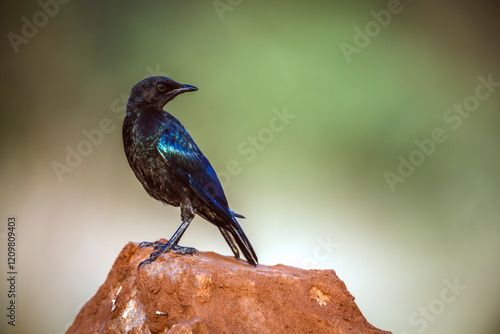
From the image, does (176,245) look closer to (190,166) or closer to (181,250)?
(181,250)

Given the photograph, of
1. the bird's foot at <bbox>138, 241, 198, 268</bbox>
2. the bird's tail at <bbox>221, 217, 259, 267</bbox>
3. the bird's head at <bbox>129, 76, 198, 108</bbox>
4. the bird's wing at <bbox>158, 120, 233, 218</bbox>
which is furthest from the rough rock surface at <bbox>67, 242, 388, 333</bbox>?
the bird's head at <bbox>129, 76, 198, 108</bbox>

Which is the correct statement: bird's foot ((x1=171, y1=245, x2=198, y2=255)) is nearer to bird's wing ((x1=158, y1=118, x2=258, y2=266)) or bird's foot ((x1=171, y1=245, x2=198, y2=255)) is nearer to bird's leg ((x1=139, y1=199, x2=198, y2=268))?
bird's leg ((x1=139, y1=199, x2=198, y2=268))

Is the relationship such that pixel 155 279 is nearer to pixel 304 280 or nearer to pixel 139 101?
pixel 304 280

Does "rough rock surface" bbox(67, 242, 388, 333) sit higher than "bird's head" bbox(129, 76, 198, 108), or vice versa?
"bird's head" bbox(129, 76, 198, 108)

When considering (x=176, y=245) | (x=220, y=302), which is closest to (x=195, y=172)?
(x=176, y=245)

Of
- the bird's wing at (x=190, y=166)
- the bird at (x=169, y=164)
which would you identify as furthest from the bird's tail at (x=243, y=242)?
the bird's wing at (x=190, y=166)

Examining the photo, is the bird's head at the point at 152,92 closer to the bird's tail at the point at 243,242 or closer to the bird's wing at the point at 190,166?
the bird's wing at the point at 190,166
